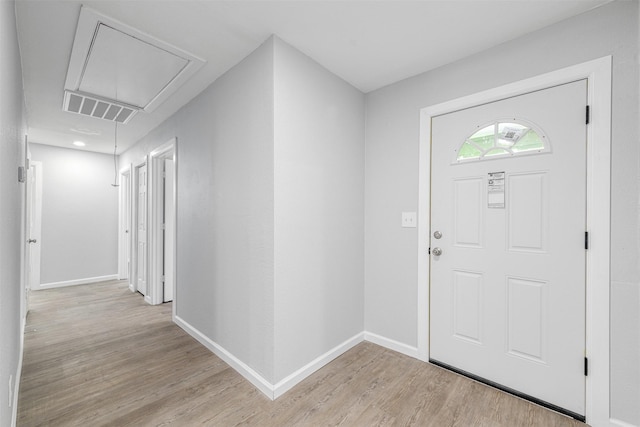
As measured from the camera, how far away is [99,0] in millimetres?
1639

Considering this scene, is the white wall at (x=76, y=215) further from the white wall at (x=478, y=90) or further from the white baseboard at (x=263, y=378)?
the white wall at (x=478, y=90)

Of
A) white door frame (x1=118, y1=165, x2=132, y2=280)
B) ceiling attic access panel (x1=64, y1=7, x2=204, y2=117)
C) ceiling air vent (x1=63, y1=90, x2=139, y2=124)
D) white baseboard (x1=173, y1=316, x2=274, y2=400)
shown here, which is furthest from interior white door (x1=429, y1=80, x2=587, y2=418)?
white door frame (x1=118, y1=165, x2=132, y2=280)

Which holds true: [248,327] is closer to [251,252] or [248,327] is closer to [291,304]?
[291,304]

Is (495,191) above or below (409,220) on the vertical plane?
above

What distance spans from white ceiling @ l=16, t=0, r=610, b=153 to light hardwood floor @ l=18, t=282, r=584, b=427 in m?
2.48

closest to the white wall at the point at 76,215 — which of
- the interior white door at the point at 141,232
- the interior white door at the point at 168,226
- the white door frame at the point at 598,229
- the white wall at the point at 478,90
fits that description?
the interior white door at the point at 141,232

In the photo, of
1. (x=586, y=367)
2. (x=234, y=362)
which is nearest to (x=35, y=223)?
(x=234, y=362)

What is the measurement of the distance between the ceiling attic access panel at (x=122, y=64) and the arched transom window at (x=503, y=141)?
222 cm

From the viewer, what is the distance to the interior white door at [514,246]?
1.78 meters

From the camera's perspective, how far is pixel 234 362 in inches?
90.4

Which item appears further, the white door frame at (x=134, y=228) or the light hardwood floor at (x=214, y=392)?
the white door frame at (x=134, y=228)

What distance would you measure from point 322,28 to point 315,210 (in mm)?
1289

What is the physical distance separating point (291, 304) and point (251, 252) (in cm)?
49

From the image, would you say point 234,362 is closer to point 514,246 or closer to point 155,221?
point 514,246
